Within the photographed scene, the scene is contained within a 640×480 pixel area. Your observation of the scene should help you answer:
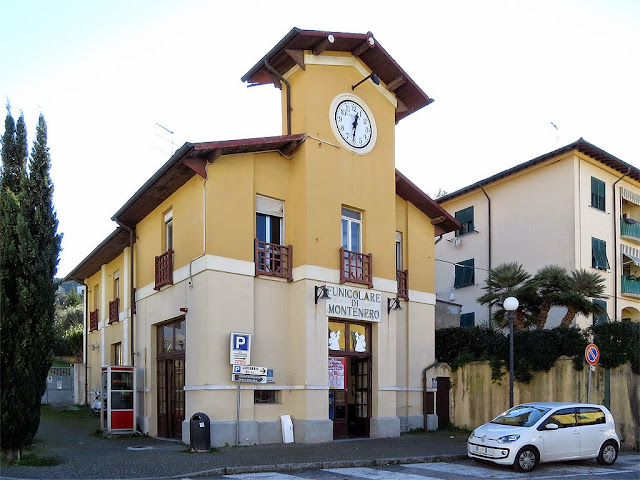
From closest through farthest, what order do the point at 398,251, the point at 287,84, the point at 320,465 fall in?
the point at 320,465 → the point at 287,84 → the point at 398,251

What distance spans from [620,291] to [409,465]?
1808cm

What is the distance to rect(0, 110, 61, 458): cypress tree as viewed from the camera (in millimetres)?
12492

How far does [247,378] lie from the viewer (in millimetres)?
16094

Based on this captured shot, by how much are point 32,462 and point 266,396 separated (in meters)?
5.79

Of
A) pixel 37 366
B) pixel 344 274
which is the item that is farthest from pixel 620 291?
pixel 37 366

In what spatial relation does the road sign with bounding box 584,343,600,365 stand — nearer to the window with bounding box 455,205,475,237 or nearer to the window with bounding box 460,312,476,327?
the window with bounding box 460,312,476,327

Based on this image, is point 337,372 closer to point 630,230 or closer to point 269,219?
point 269,219

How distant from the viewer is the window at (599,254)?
2714 cm

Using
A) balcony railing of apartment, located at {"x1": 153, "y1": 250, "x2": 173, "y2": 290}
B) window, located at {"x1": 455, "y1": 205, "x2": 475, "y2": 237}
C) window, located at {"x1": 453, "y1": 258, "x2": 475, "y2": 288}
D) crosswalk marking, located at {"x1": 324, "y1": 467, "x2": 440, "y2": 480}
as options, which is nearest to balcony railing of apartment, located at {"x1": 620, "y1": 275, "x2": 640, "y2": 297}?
window, located at {"x1": 453, "y1": 258, "x2": 475, "y2": 288}

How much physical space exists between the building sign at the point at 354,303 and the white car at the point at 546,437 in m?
4.60

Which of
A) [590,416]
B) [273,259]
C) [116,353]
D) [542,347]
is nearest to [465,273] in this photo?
[542,347]

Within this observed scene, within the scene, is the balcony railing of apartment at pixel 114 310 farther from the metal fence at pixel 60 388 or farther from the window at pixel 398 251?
the window at pixel 398 251

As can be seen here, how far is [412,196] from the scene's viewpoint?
21.3 m

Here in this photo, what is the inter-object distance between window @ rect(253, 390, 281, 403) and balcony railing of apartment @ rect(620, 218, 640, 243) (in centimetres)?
1885
